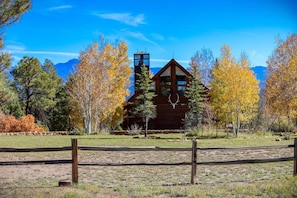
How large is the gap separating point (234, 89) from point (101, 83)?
530 inches

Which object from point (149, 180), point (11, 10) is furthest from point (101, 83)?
point (149, 180)

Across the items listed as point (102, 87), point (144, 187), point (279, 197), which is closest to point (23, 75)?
point (102, 87)

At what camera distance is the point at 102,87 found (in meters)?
31.6

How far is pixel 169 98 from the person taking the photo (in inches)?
1442

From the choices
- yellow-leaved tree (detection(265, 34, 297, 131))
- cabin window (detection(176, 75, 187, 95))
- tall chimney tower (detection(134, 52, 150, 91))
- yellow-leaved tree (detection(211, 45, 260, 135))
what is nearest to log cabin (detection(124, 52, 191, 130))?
cabin window (detection(176, 75, 187, 95))

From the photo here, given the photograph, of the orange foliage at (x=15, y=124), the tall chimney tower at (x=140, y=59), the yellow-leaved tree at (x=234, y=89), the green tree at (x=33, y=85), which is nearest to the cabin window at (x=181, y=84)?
the tall chimney tower at (x=140, y=59)

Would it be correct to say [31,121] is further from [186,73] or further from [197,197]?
[197,197]

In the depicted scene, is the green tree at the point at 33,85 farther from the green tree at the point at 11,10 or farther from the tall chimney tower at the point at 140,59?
the green tree at the point at 11,10

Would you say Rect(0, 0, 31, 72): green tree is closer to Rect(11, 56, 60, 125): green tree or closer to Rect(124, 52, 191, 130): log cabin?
Rect(11, 56, 60, 125): green tree

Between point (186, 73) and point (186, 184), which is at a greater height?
point (186, 73)

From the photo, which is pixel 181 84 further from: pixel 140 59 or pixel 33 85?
pixel 33 85

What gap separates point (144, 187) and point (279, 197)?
3.00m

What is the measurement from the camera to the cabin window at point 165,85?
37094mm

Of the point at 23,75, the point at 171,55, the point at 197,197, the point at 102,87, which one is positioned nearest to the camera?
the point at 197,197
